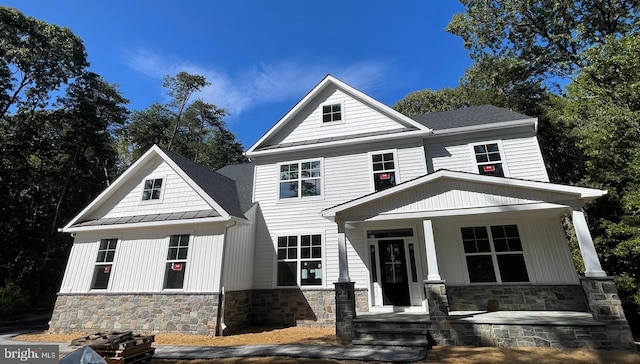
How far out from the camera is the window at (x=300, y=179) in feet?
36.3

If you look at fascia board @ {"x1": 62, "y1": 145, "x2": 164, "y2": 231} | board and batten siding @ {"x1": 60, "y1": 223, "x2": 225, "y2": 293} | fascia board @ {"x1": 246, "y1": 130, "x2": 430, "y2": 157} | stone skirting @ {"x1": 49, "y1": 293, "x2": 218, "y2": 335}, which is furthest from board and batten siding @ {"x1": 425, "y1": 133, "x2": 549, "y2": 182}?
fascia board @ {"x1": 62, "y1": 145, "x2": 164, "y2": 231}

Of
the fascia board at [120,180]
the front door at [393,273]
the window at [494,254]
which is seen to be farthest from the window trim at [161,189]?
the window at [494,254]

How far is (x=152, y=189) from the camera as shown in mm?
11109

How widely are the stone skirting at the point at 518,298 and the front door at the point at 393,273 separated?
4.41 feet

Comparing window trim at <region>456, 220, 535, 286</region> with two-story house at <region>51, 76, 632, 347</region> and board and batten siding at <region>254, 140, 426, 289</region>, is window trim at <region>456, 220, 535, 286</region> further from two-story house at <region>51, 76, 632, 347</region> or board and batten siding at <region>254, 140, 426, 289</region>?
board and batten siding at <region>254, 140, 426, 289</region>

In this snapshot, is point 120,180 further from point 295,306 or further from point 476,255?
point 476,255

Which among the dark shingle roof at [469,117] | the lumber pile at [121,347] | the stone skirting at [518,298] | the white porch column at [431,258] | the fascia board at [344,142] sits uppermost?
the dark shingle roof at [469,117]

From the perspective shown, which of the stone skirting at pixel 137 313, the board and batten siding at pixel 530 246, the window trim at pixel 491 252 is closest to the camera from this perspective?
the board and batten siding at pixel 530 246

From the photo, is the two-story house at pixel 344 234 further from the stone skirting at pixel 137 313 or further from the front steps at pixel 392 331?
the front steps at pixel 392 331

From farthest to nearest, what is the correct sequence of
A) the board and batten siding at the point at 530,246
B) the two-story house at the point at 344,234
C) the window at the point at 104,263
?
the window at the point at 104,263 < the board and batten siding at the point at 530,246 < the two-story house at the point at 344,234

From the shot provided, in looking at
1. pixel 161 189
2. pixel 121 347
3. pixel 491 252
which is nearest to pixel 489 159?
pixel 491 252

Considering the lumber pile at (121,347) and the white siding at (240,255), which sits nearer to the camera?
the lumber pile at (121,347)

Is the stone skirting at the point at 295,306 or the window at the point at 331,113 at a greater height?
the window at the point at 331,113

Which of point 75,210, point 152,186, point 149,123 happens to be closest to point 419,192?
point 152,186
